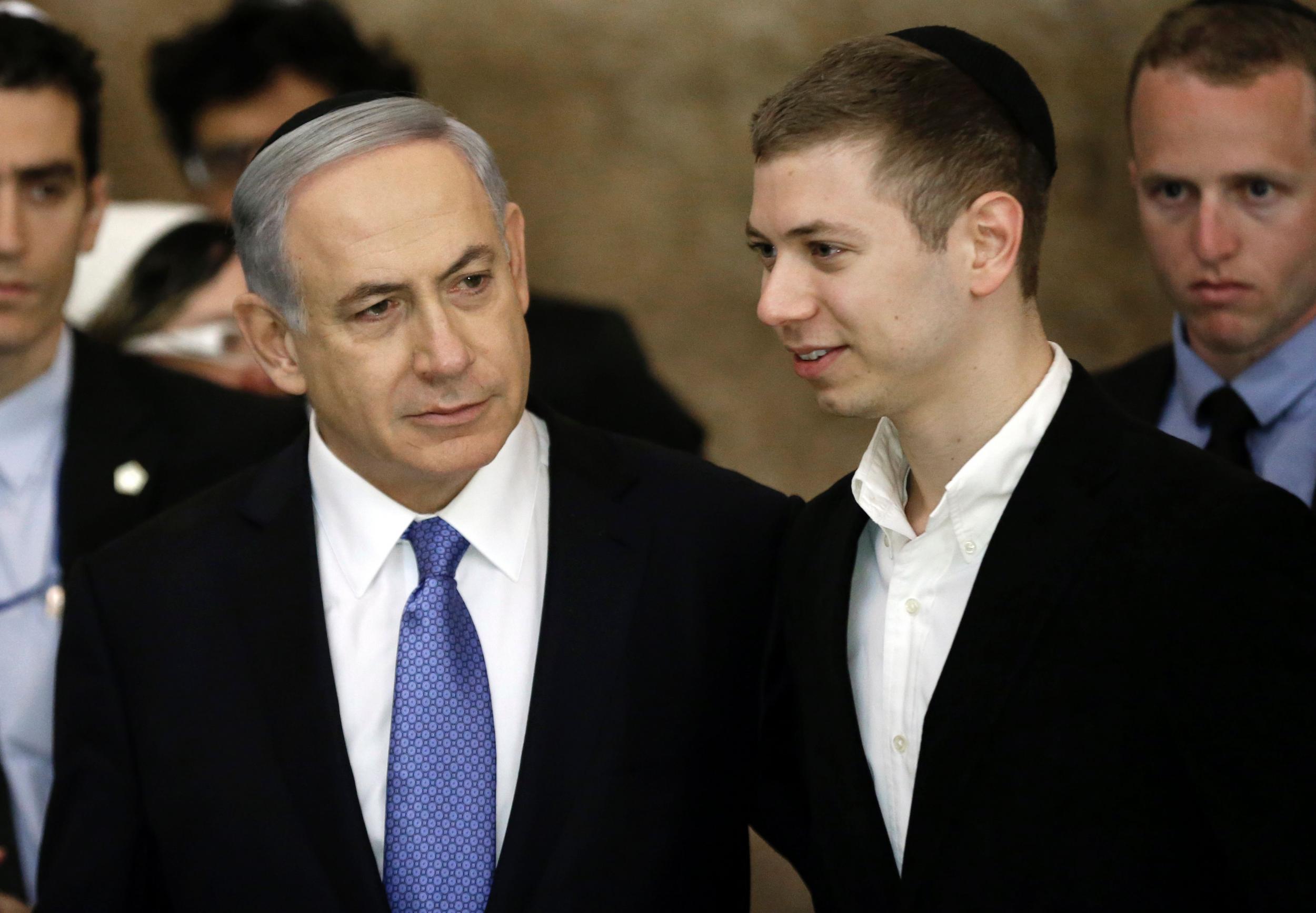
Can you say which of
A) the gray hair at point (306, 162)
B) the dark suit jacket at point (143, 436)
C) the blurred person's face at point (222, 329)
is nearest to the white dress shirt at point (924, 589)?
the gray hair at point (306, 162)

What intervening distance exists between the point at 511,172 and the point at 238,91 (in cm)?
89

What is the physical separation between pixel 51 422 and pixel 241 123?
1291 millimetres

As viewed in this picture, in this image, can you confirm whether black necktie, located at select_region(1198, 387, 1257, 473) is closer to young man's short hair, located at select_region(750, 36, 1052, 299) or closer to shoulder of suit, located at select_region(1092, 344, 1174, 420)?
shoulder of suit, located at select_region(1092, 344, 1174, 420)

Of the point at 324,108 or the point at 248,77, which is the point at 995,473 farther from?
the point at 248,77

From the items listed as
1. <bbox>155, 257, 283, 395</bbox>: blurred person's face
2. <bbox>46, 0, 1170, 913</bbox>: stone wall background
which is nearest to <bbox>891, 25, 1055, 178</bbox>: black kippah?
<bbox>155, 257, 283, 395</bbox>: blurred person's face

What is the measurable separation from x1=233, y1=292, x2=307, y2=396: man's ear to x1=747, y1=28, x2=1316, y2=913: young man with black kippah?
66cm

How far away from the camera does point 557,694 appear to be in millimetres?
1872

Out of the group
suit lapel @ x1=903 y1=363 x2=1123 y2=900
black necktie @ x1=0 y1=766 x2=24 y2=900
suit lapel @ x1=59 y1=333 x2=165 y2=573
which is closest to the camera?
suit lapel @ x1=903 y1=363 x2=1123 y2=900

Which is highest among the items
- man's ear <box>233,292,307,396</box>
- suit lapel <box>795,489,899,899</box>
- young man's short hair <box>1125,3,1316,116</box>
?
young man's short hair <box>1125,3,1316,116</box>

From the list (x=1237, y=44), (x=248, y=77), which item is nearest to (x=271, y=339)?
(x=1237, y=44)

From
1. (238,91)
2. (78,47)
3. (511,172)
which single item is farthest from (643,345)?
(78,47)

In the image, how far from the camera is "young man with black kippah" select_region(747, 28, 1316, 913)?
1.50 m

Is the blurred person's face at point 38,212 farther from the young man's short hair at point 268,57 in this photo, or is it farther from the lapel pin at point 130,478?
the young man's short hair at point 268,57

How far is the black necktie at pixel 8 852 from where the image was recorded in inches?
93.0
